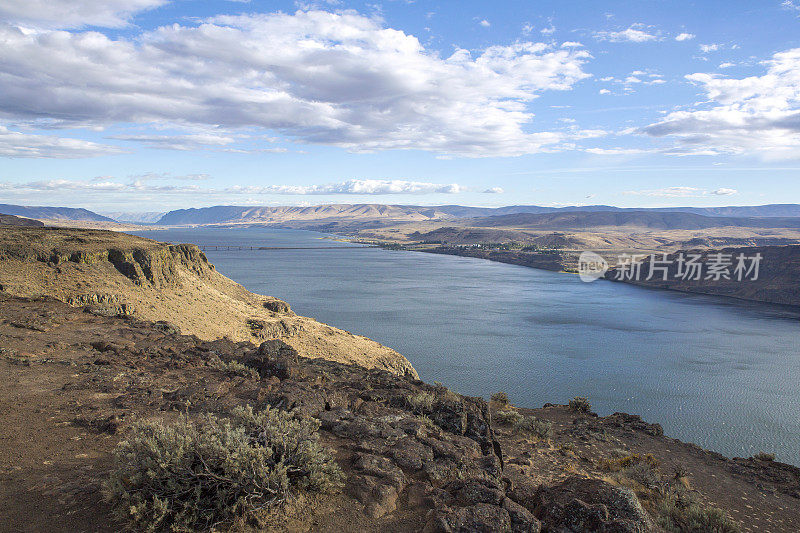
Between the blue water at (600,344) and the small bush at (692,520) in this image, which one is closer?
the small bush at (692,520)

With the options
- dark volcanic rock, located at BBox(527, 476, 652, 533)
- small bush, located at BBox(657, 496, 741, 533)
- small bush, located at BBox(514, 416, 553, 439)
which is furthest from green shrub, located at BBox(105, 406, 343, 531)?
small bush, located at BBox(514, 416, 553, 439)

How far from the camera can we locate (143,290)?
29078 mm

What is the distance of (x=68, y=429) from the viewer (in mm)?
8227

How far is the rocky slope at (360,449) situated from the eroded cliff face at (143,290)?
211 inches

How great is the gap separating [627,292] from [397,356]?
71451 mm

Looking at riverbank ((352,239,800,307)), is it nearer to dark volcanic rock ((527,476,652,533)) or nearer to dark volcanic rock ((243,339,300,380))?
dark volcanic rock ((243,339,300,380))

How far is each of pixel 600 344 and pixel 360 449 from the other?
46317mm

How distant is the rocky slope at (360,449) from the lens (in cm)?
597

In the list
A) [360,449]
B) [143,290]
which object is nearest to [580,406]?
[360,449]

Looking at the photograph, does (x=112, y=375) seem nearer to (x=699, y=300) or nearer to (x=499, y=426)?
(x=499, y=426)

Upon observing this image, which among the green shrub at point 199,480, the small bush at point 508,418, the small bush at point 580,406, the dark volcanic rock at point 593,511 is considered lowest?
the small bush at point 580,406
